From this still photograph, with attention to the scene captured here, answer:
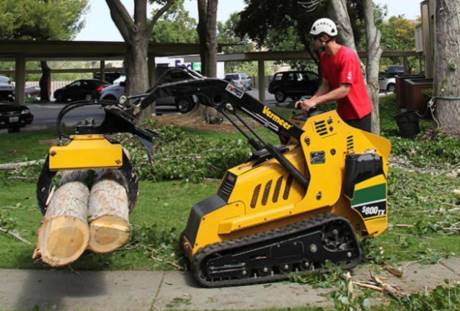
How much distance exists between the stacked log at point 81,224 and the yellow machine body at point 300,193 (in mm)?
1078

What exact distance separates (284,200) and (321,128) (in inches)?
29.0

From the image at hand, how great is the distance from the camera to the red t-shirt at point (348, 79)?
6195 millimetres

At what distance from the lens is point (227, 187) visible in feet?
19.9

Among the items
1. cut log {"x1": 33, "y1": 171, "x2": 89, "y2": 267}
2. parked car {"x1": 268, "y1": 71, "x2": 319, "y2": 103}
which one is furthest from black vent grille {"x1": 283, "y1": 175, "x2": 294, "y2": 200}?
parked car {"x1": 268, "y1": 71, "x2": 319, "y2": 103}

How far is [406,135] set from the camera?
52.9ft

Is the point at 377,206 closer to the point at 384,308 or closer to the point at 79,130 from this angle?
the point at 384,308

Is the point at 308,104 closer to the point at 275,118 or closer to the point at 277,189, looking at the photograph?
the point at 275,118

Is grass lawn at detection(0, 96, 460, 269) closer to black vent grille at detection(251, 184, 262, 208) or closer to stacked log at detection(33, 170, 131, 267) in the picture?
black vent grille at detection(251, 184, 262, 208)

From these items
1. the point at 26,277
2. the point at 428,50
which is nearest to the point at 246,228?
the point at 26,277

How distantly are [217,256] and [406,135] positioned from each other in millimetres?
11433

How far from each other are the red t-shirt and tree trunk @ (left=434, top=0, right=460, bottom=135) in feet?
28.1

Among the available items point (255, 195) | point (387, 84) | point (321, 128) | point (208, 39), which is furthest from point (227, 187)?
point (387, 84)

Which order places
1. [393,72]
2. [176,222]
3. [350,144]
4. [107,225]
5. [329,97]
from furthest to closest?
[393,72] → [176,222] → [329,97] → [350,144] → [107,225]

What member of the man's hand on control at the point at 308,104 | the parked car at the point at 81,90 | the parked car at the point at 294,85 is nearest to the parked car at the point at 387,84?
the parked car at the point at 294,85
